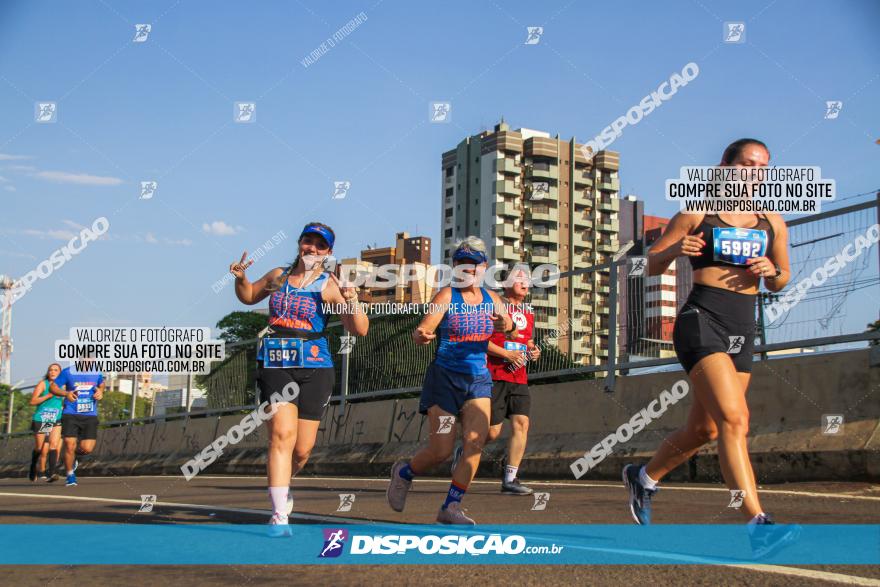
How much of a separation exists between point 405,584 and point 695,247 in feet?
7.85

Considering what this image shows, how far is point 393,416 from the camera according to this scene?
617 inches

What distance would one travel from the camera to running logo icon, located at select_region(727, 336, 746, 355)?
218 inches

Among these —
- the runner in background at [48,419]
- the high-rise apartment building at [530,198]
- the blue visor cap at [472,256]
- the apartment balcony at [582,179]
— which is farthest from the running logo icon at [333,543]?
the apartment balcony at [582,179]

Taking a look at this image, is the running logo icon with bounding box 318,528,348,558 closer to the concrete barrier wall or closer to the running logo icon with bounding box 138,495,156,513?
the running logo icon with bounding box 138,495,156,513

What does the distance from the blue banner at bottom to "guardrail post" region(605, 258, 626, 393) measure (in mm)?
5751

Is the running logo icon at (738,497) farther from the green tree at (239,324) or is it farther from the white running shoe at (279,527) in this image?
the green tree at (239,324)

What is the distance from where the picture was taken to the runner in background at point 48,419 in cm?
1852

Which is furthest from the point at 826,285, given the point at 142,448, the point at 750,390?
the point at 142,448

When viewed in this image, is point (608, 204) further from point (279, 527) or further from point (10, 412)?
point (279, 527)

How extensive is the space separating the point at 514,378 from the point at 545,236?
550 ft

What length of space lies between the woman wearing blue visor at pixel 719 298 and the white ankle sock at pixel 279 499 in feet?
7.36

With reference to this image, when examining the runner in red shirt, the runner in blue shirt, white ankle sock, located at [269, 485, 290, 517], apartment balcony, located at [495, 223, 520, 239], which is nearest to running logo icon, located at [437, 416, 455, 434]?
white ankle sock, located at [269, 485, 290, 517]

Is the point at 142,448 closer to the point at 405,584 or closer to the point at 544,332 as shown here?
the point at 544,332

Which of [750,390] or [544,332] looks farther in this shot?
[544,332]
